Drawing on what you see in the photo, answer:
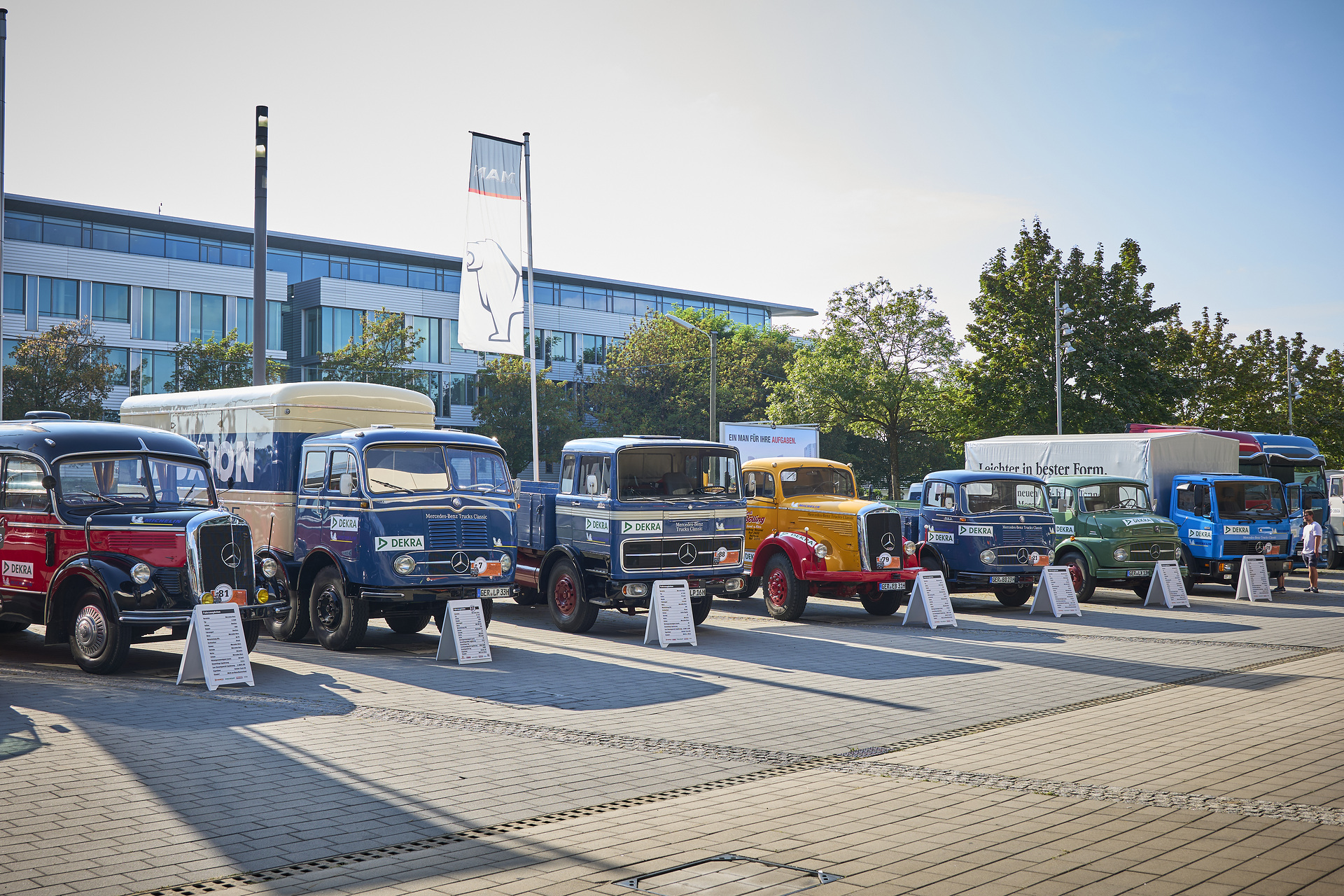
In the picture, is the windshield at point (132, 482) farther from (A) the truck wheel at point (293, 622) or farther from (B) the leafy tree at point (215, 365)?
(B) the leafy tree at point (215, 365)

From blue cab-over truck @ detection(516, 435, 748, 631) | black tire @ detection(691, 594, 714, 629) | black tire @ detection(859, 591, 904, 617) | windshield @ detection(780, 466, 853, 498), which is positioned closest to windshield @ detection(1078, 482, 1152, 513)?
black tire @ detection(859, 591, 904, 617)

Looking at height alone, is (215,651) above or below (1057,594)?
above

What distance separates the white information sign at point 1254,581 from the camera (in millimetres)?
20719

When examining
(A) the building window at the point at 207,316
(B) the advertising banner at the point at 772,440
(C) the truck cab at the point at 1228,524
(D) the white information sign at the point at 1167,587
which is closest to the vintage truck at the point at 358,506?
(D) the white information sign at the point at 1167,587

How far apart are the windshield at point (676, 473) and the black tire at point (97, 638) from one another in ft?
20.8

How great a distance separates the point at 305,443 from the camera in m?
14.6

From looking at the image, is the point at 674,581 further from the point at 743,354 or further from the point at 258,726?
the point at 743,354

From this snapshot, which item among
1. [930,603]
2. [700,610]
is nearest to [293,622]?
[700,610]

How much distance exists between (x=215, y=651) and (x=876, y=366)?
35.4 meters

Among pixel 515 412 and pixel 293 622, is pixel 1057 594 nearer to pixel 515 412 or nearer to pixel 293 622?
pixel 293 622

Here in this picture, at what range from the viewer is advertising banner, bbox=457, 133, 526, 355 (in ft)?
71.7

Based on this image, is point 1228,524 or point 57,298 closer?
point 1228,524

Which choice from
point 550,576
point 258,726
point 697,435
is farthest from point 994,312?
point 258,726

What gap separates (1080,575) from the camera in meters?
20.7
